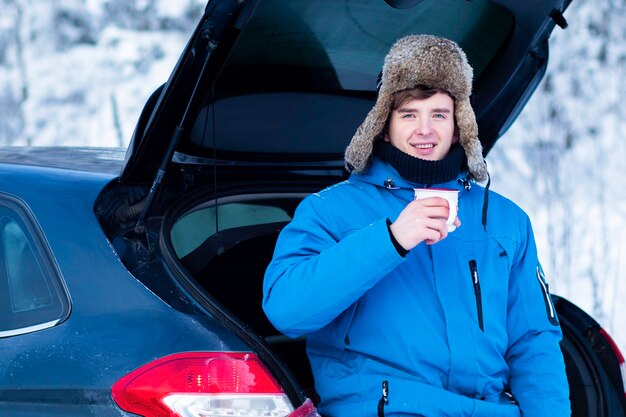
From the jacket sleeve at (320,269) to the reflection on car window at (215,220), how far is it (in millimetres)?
504

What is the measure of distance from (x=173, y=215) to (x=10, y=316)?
519mm

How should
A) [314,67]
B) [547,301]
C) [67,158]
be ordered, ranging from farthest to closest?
[314,67], [67,158], [547,301]

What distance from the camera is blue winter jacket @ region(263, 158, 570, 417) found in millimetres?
2055

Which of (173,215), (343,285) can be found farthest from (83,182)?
(343,285)

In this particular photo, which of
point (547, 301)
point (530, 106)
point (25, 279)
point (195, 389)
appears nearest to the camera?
point (195, 389)

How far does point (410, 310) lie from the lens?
2158 mm

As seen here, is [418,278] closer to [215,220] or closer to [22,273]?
[215,220]

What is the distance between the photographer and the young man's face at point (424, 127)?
2.40 m

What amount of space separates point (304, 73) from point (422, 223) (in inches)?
37.7

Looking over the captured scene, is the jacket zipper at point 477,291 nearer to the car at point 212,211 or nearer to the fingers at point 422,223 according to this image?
the fingers at point 422,223

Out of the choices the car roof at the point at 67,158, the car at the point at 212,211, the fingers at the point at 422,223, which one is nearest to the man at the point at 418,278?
the fingers at the point at 422,223

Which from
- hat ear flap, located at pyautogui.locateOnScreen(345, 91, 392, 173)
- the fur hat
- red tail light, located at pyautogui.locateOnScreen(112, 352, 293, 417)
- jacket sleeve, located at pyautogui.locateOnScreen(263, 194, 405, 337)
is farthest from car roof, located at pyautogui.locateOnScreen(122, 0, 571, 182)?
red tail light, located at pyautogui.locateOnScreen(112, 352, 293, 417)

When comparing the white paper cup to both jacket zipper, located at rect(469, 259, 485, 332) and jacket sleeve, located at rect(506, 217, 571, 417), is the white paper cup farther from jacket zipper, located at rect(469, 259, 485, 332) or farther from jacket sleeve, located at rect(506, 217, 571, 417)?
jacket sleeve, located at rect(506, 217, 571, 417)

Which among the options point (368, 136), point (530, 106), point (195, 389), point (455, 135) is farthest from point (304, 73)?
point (530, 106)
